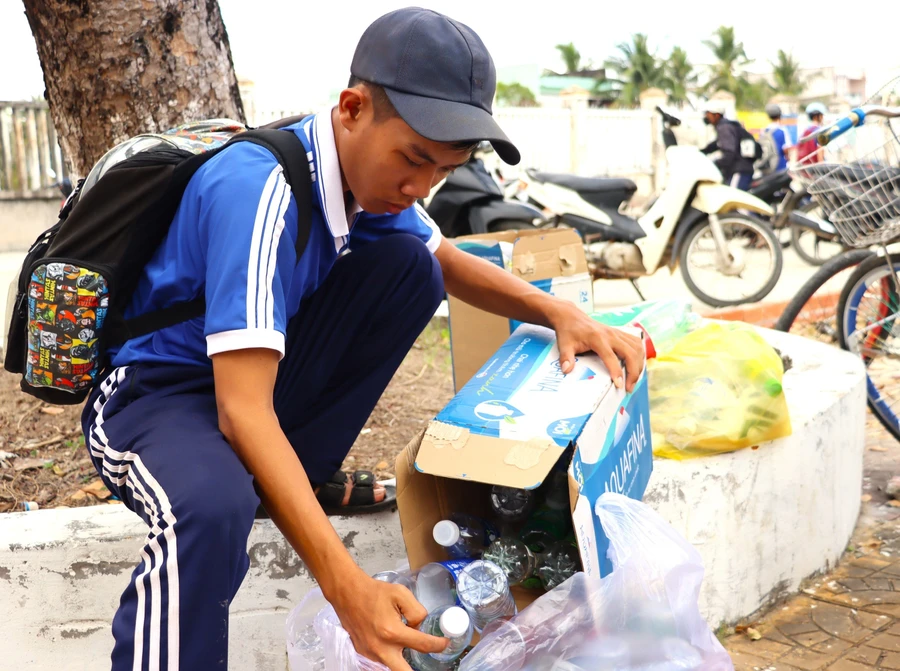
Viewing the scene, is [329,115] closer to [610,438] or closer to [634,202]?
[610,438]

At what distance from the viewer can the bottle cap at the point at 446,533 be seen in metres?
1.66

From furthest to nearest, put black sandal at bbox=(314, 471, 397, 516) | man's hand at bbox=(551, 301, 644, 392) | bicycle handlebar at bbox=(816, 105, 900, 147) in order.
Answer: bicycle handlebar at bbox=(816, 105, 900, 147) → black sandal at bbox=(314, 471, 397, 516) → man's hand at bbox=(551, 301, 644, 392)

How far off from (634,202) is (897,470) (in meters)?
16.0

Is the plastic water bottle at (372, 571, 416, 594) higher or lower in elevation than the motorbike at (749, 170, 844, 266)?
higher

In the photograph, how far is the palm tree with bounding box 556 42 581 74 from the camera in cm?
4728

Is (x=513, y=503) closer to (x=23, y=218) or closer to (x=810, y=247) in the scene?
(x=810, y=247)

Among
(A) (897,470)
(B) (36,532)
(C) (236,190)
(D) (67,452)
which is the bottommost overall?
(A) (897,470)

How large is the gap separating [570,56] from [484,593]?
4885 centimetres

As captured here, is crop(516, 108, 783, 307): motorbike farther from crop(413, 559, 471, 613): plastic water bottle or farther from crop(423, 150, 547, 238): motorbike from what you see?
crop(413, 559, 471, 613): plastic water bottle

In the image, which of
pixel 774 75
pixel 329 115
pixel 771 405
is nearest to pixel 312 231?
pixel 329 115

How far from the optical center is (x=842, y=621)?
2377 mm

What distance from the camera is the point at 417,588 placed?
1.72m

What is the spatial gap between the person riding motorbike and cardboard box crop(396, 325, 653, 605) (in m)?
9.75

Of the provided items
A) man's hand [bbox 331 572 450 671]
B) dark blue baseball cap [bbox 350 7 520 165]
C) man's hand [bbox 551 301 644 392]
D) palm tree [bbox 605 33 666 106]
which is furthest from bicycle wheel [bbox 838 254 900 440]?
palm tree [bbox 605 33 666 106]
